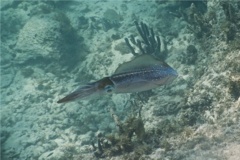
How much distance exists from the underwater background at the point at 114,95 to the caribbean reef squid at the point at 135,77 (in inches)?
10.5

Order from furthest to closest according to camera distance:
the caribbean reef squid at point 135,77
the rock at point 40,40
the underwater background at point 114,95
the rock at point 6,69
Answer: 1. the rock at point 6,69
2. the rock at point 40,40
3. the underwater background at point 114,95
4. the caribbean reef squid at point 135,77

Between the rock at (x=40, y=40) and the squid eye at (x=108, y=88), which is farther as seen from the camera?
the rock at (x=40, y=40)

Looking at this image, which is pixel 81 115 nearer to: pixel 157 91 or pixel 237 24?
pixel 157 91

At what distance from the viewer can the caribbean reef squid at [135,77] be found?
2.07 m

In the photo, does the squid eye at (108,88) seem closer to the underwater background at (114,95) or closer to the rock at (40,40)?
the underwater background at (114,95)

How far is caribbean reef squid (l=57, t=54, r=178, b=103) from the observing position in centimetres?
207

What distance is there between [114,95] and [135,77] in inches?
275

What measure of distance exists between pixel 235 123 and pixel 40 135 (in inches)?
266

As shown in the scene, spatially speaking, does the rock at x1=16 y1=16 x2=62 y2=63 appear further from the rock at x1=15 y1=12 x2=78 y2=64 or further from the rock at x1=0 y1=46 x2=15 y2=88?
the rock at x1=0 y1=46 x2=15 y2=88

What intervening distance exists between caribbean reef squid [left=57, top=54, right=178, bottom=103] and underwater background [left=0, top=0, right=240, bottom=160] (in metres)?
0.27

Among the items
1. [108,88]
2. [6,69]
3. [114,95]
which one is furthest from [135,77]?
[6,69]

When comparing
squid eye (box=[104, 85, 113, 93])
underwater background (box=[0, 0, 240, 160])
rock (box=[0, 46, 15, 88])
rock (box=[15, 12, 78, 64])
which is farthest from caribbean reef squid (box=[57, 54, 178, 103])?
rock (box=[0, 46, 15, 88])

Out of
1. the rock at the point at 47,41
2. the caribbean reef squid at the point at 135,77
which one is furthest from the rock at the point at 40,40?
the caribbean reef squid at the point at 135,77

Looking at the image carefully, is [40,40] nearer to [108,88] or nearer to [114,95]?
[114,95]
